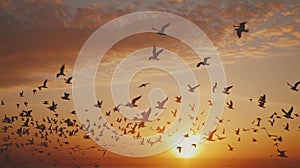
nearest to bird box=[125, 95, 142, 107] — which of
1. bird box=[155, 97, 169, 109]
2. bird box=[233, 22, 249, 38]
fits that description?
bird box=[155, 97, 169, 109]

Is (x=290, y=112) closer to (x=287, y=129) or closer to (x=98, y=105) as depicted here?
(x=287, y=129)

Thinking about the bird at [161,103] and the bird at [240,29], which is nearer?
the bird at [240,29]

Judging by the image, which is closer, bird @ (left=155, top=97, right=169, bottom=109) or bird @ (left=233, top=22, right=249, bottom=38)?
bird @ (left=233, top=22, right=249, bottom=38)

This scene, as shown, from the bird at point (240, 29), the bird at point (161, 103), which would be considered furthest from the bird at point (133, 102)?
the bird at point (240, 29)

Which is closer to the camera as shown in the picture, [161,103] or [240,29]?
[240,29]

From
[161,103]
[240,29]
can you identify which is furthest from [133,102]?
[240,29]

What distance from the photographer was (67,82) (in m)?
48.1

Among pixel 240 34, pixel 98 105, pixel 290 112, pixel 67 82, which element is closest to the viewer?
pixel 240 34

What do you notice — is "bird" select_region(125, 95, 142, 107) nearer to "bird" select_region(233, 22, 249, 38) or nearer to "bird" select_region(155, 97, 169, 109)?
"bird" select_region(155, 97, 169, 109)

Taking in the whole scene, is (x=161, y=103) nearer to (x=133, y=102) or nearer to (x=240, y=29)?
(x=133, y=102)

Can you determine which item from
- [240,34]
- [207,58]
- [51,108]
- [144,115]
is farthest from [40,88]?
[240,34]

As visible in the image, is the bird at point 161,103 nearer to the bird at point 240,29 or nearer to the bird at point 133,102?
the bird at point 133,102

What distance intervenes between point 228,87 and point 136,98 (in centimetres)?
951

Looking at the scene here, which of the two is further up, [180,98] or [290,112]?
[180,98]
